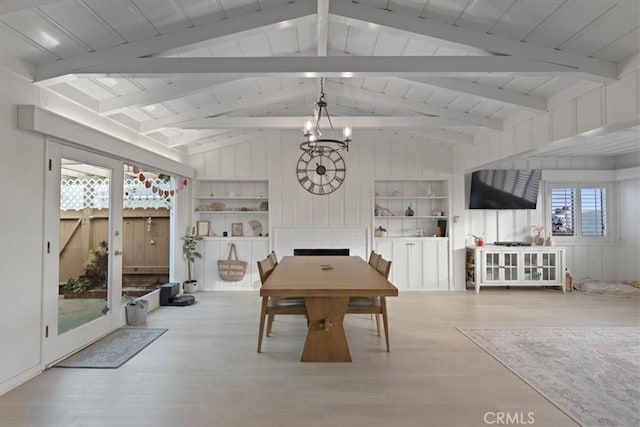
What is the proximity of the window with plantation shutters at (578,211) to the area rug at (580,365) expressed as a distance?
3.00 meters

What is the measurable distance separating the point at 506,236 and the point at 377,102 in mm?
3866

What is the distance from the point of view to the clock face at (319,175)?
617 centimetres

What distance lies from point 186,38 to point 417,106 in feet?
9.54

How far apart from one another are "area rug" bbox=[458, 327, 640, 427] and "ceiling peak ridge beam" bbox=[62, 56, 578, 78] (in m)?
2.41

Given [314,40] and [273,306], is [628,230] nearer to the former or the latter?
[314,40]

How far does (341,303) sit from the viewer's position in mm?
3012

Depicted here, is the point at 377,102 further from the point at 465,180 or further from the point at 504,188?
the point at 504,188

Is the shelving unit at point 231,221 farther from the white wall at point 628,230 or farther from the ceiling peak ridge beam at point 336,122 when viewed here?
the white wall at point 628,230

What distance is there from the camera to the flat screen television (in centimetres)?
618

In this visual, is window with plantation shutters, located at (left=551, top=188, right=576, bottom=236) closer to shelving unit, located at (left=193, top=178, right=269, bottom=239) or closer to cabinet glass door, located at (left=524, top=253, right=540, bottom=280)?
cabinet glass door, located at (left=524, top=253, right=540, bottom=280)

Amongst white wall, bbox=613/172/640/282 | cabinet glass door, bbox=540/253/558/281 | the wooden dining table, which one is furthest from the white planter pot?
white wall, bbox=613/172/640/282

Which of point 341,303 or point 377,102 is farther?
point 377,102

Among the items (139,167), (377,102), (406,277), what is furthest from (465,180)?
(139,167)

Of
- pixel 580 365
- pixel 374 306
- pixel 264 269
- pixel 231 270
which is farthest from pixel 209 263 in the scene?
pixel 580 365
